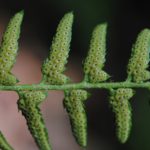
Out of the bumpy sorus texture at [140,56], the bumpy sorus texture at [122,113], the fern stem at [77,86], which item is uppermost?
the bumpy sorus texture at [140,56]

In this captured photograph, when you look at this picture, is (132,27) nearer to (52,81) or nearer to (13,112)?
(13,112)

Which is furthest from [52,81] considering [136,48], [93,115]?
[93,115]

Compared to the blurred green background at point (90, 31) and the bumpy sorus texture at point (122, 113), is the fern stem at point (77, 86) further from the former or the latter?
the blurred green background at point (90, 31)

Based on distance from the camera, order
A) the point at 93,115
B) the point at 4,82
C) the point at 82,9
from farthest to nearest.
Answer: the point at 93,115 < the point at 82,9 < the point at 4,82

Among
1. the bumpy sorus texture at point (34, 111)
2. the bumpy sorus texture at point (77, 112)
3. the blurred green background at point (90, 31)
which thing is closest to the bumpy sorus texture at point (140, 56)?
the bumpy sorus texture at point (77, 112)

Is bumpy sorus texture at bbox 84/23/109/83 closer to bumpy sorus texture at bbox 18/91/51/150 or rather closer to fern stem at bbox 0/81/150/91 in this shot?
fern stem at bbox 0/81/150/91

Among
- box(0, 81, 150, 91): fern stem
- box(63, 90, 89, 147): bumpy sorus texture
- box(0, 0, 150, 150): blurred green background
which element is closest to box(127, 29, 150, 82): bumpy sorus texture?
box(0, 81, 150, 91): fern stem
